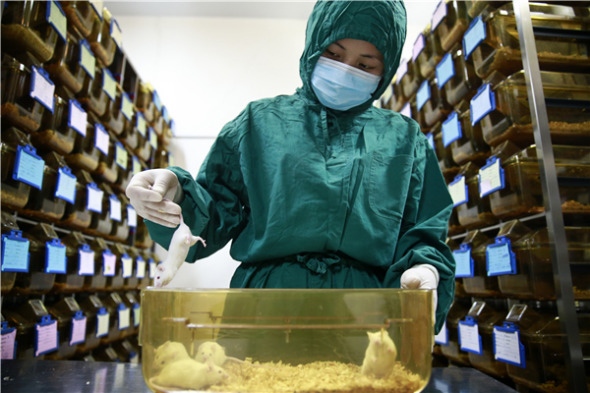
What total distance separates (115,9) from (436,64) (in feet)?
10.9

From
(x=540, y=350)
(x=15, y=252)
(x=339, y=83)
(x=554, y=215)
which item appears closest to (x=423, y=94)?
(x=554, y=215)

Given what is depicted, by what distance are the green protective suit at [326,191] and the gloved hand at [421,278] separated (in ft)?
0.09

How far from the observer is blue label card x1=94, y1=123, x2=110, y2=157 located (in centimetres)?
256

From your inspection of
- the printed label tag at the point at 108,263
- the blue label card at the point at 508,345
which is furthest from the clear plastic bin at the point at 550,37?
the printed label tag at the point at 108,263

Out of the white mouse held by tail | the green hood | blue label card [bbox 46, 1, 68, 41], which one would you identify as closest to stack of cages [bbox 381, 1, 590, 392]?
the green hood

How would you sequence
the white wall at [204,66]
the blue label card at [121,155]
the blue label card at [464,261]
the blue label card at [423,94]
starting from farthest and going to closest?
the white wall at [204,66]
the blue label card at [121,155]
the blue label card at [423,94]
the blue label card at [464,261]

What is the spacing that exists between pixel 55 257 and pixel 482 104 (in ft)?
6.95

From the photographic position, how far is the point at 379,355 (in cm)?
53

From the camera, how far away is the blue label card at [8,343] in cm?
170

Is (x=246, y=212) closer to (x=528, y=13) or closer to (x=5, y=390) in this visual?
(x=5, y=390)

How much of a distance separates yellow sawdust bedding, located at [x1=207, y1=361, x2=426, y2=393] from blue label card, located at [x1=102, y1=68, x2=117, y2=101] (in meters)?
2.52

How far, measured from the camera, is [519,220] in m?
1.91

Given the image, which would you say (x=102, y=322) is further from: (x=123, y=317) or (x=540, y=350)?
(x=540, y=350)

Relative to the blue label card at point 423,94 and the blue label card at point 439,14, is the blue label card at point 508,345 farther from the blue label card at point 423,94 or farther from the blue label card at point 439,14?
the blue label card at point 439,14
